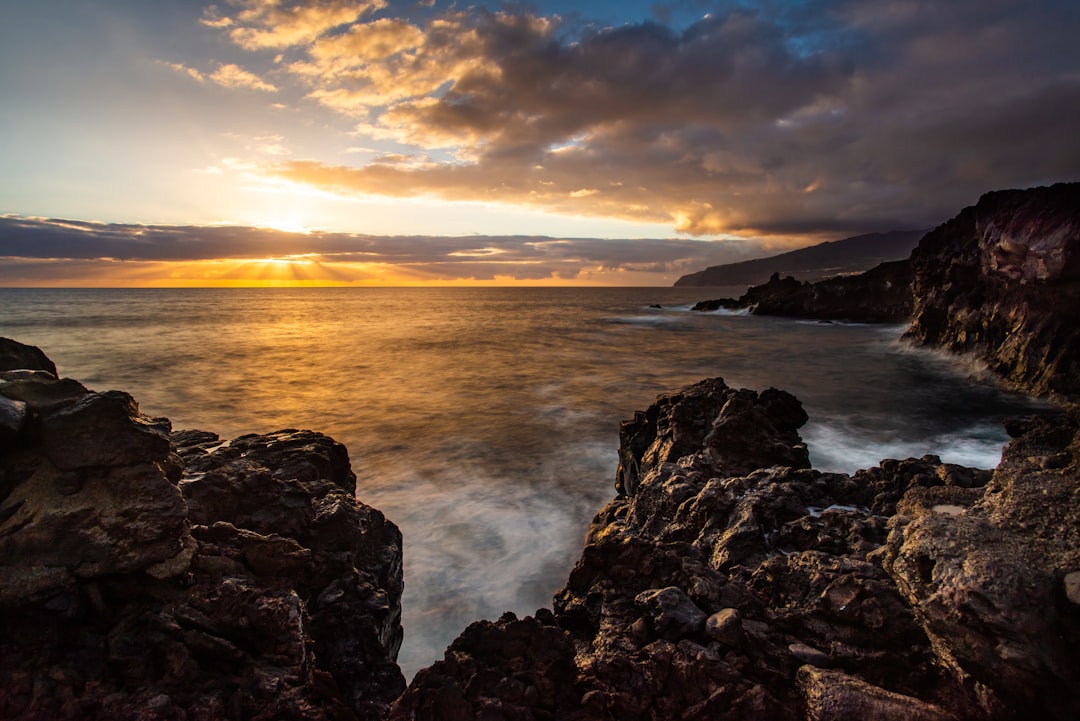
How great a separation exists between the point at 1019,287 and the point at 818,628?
24.4m

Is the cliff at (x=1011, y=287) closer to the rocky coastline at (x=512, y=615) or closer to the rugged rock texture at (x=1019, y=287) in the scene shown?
the rugged rock texture at (x=1019, y=287)

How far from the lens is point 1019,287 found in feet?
66.7

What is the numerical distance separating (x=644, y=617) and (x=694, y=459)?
13.7 feet

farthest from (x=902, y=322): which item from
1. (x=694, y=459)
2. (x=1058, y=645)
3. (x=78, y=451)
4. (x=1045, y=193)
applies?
(x=78, y=451)

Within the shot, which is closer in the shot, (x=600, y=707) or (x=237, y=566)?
(x=600, y=707)

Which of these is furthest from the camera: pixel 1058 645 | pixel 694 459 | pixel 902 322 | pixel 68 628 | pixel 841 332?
pixel 902 322

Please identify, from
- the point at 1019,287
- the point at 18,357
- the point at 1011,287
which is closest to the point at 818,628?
the point at 18,357

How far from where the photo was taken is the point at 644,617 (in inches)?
160

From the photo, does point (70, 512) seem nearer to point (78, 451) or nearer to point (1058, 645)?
point (78, 451)

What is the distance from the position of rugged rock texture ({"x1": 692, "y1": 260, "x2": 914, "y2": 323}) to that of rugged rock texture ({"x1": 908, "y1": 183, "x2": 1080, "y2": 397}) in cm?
2768

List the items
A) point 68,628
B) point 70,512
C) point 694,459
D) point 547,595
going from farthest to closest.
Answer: point 694,459, point 547,595, point 70,512, point 68,628

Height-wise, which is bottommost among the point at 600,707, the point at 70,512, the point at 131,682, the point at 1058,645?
the point at 600,707

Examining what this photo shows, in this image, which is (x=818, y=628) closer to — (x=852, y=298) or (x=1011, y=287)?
(x=1011, y=287)

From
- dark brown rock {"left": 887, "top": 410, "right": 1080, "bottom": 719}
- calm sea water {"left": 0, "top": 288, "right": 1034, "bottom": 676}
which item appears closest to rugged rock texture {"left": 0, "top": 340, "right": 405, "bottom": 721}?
calm sea water {"left": 0, "top": 288, "right": 1034, "bottom": 676}
